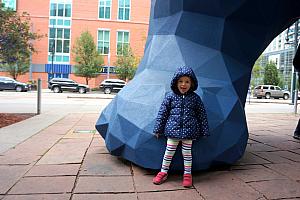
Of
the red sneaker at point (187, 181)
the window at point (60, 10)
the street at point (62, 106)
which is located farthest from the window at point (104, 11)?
the red sneaker at point (187, 181)

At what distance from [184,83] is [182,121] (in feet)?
1.40

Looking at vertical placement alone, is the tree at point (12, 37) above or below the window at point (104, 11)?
below

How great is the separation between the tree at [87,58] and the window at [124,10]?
5.97 m

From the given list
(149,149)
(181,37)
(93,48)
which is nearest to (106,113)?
(149,149)

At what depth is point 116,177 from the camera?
3799 millimetres

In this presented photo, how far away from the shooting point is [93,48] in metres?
40.2

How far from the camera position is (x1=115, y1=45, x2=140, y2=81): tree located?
1570 inches

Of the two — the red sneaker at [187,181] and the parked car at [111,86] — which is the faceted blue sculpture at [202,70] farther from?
the parked car at [111,86]

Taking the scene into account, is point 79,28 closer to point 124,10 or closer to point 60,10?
point 60,10

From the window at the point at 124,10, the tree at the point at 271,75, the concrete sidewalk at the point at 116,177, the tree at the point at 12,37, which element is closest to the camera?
the concrete sidewalk at the point at 116,177

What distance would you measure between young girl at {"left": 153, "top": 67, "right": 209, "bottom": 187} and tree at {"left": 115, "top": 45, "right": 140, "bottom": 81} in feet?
118

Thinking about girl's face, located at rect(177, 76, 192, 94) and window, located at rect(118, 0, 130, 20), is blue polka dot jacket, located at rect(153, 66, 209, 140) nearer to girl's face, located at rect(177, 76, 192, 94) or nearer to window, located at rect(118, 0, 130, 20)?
girl's face, located at rect(177, 76, 192, 94)

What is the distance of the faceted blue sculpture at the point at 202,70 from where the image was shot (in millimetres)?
3861

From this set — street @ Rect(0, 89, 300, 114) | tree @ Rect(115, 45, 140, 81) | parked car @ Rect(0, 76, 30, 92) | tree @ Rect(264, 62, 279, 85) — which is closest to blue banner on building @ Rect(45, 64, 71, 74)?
tree @ Rect(115, 45, 140, 81)
